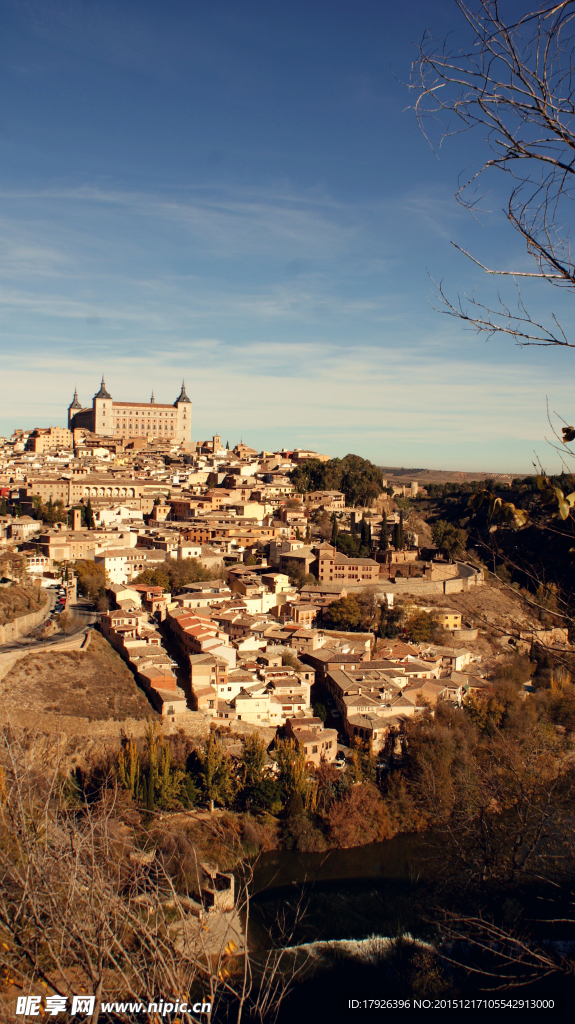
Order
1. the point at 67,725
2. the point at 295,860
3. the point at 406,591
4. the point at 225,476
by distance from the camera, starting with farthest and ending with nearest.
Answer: the point at 225,476 → the point at 406,591 → the point at 67,725 → the point at 295,860

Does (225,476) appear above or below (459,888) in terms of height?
above

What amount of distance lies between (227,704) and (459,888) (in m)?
6.06

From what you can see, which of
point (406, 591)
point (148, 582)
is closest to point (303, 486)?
point (406, 591)

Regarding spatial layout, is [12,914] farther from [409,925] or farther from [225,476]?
[225,476]

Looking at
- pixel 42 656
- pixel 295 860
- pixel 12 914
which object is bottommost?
pixel 295 860

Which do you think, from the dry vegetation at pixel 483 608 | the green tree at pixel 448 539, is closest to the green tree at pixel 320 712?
the dry vegetation at pixel 483 608

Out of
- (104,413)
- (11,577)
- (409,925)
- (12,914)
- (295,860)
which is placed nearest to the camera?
(12,914)

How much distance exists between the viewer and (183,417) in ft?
151

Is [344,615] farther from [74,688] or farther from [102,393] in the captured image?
[102,393]

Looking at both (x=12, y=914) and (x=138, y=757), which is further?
(x=138, y=757)

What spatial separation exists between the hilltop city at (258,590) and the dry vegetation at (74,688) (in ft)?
1.28

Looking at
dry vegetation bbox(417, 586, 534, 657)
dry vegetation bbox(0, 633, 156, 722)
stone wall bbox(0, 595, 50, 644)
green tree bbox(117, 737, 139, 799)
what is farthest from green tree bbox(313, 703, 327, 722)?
stone wall bbox(0, 595, 50, 644)

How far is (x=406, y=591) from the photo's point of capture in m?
19.9

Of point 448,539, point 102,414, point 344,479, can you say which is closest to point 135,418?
point 102,414
